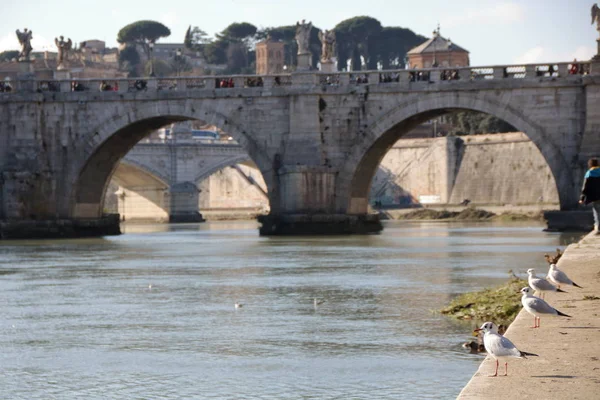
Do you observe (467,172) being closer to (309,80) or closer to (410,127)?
(410,127)

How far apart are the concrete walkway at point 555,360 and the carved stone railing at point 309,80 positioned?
32322 mm

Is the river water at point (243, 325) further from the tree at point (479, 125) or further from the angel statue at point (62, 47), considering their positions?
the tree at point (479, 125)

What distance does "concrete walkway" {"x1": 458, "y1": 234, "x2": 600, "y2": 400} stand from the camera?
11.2 m

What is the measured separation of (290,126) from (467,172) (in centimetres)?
4350

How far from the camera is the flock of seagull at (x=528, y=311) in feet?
38.8

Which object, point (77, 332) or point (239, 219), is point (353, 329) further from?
point (239, 219)

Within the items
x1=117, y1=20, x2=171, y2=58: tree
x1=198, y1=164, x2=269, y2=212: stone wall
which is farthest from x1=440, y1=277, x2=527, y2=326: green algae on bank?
x1=117, y1=20, x2=171, y2=58: tree

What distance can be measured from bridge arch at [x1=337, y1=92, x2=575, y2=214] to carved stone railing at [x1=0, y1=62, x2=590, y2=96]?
81 centimetres

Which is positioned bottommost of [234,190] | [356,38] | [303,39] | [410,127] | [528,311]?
[528,311]

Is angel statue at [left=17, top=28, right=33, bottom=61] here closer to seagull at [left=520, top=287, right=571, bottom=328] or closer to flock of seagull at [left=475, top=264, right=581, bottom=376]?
flock of seagull at [left=475, top=264, right=581, bottom=376]

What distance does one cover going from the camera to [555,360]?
1261cm

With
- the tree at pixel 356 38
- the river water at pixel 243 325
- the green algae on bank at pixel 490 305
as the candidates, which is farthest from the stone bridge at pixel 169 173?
the green algae on bank at pixel 490 305

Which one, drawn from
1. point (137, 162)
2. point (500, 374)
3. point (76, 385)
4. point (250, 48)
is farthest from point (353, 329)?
point (250, 48)

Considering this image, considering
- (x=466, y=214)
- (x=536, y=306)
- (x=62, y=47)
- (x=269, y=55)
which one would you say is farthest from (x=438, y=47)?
(x=536, y=306)
